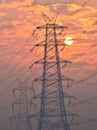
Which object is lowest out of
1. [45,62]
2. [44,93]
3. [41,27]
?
[44,93]

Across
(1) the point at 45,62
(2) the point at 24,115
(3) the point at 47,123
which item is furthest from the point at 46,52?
(2) the point at 24,115

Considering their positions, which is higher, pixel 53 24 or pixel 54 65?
pixel 53 24

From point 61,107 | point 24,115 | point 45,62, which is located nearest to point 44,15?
point 45,62

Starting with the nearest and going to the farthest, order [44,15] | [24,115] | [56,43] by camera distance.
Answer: [44,15] < [56,43] < [24,115]

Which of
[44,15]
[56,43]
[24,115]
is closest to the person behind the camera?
[44,15]

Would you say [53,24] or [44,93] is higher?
[53,24]

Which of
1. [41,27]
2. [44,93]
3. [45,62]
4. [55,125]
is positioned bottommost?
[55,125]

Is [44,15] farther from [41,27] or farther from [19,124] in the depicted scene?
[19,124]

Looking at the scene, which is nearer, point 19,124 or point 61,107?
point 61,107

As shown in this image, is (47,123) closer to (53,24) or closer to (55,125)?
(55,125)
